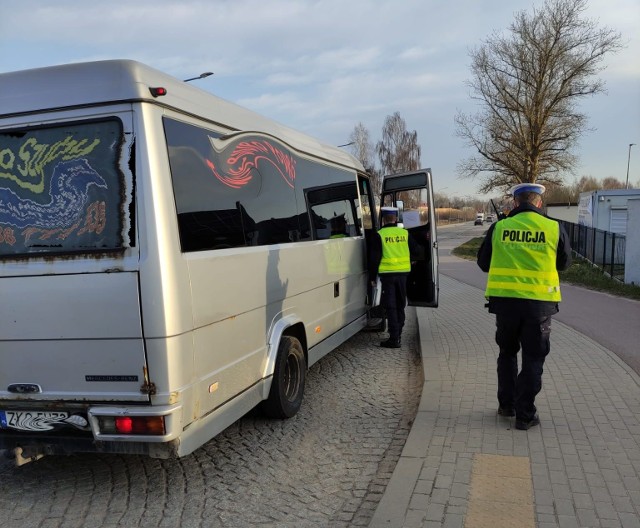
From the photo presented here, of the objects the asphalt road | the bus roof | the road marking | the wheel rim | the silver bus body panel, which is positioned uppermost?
the bus roof

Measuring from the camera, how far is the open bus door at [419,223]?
7820 mm

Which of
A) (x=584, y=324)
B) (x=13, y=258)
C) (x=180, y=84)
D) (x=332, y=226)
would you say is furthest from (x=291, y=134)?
(x=584, y=324)

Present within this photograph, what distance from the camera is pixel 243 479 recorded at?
391 cm

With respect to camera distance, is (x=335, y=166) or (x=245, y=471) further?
(x=335, y=166)

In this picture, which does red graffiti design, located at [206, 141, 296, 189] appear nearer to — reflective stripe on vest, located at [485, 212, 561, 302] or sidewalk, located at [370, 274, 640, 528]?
reflective stripe on vest, located at [485, 212, 561, 302]

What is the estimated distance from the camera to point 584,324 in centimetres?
866

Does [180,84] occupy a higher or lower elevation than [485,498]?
higher

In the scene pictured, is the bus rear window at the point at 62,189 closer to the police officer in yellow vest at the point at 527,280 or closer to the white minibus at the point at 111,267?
the white minibus at the point at 111,267

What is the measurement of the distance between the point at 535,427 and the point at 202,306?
2.90m

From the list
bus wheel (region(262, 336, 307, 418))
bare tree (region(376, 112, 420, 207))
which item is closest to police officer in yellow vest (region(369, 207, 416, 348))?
bus wheel (region(262, 336, 307, 418))

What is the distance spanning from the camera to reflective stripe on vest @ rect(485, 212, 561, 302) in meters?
4.25

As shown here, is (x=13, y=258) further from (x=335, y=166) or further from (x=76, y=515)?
(x=335, y=166)

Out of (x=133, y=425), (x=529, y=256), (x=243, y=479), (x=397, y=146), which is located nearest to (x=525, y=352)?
(x=529, y=256)

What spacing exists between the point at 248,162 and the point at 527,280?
239 centimetres
